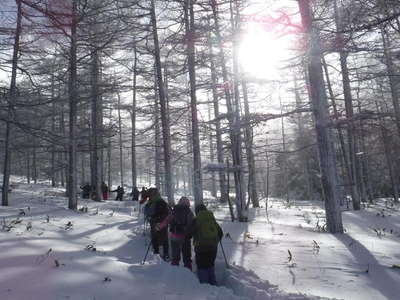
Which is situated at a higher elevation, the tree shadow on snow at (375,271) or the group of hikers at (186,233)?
the group of hikers at (186,233)

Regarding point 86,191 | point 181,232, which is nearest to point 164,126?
point 181,232

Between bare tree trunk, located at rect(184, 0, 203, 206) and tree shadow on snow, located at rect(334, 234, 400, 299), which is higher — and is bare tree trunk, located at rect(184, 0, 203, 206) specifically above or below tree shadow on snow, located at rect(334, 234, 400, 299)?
above

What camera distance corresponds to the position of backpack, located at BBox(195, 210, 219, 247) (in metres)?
6.87

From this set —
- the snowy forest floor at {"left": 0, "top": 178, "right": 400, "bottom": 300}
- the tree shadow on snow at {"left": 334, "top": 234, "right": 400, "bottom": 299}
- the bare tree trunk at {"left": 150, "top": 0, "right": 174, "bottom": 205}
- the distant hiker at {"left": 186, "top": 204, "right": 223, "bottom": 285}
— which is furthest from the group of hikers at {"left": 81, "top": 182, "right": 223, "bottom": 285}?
the bare tree trunk at {"left": 150, "top": 0, "right": 174, "bottom": 205}

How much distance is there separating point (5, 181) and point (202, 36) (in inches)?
367

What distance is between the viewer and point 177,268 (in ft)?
20.8

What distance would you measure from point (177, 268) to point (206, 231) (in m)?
0.94

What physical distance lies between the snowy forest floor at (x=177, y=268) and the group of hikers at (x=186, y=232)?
0.53 metres

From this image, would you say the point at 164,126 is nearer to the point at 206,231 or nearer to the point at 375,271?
the point at 206,231

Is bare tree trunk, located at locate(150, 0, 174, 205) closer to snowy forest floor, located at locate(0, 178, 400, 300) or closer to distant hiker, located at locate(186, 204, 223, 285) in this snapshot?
snowy forest floor, located at locate(0, 178, 400, 300)

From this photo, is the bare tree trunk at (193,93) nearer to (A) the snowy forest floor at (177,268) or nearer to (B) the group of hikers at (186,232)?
(A) the snowy forest floor at (177,268)

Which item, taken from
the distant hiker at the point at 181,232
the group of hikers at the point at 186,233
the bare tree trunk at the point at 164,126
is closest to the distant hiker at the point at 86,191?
the bare tree trunk at the point at 164,126

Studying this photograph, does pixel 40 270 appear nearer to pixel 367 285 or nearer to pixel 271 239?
pixel 367 285

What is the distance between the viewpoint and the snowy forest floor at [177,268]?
5133 millimetres
